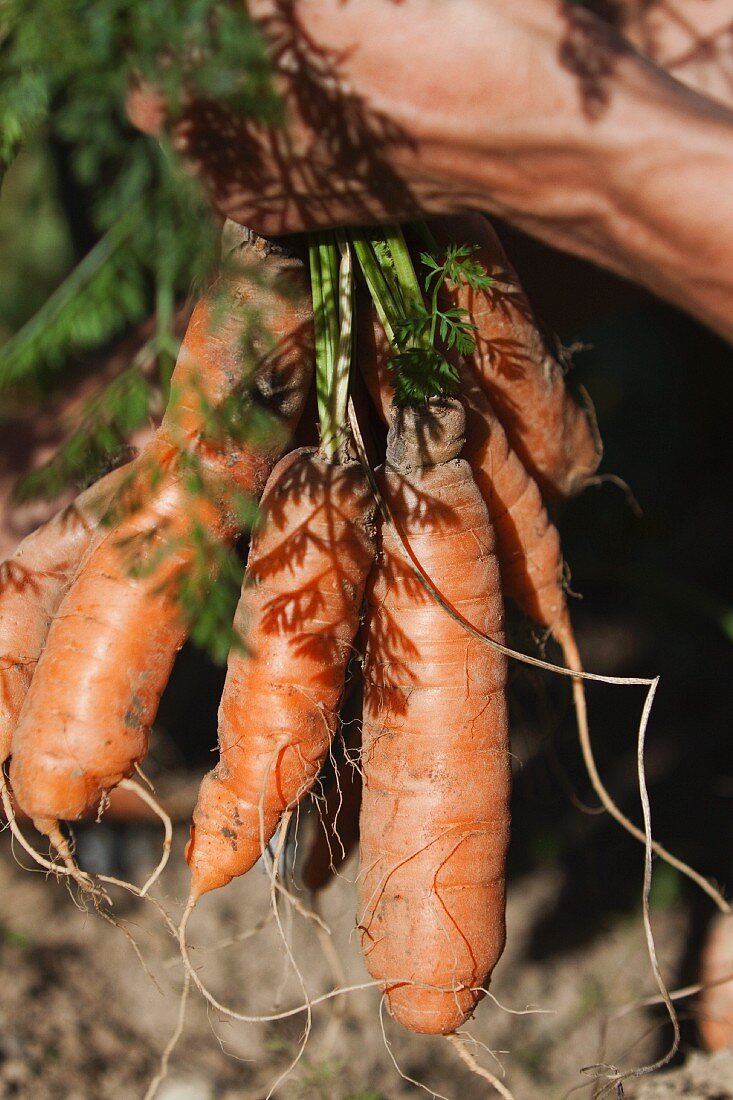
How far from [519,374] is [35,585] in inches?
32.7

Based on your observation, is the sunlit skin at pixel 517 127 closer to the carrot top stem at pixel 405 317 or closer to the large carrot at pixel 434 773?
the carrot top stem at pixel 405 317

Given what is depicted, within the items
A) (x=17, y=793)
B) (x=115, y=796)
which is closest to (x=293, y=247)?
(x=17, y=793)

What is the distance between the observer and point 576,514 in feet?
8.64

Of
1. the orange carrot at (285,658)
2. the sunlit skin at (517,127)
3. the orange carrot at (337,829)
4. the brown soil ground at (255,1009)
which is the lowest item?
the brown soil ground at (255,1009)

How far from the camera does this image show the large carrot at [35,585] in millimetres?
1312

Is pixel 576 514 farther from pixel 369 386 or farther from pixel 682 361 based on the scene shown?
pixel 369 386

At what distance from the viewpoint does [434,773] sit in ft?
4.08

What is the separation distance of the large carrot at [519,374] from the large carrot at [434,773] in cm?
22

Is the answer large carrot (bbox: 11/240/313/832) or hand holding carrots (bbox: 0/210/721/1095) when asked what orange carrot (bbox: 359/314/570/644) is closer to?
hand holding carrots (bbox: 0/210/721/1095)

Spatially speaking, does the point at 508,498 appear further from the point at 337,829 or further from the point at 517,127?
the point at 337,829

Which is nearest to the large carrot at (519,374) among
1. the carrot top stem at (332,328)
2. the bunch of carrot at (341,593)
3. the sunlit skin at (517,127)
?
the bunch of carrot at (341,593)

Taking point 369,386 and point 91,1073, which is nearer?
point 369,386

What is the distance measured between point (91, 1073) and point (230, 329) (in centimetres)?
161

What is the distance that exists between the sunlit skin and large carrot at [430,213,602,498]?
0.27 meters
